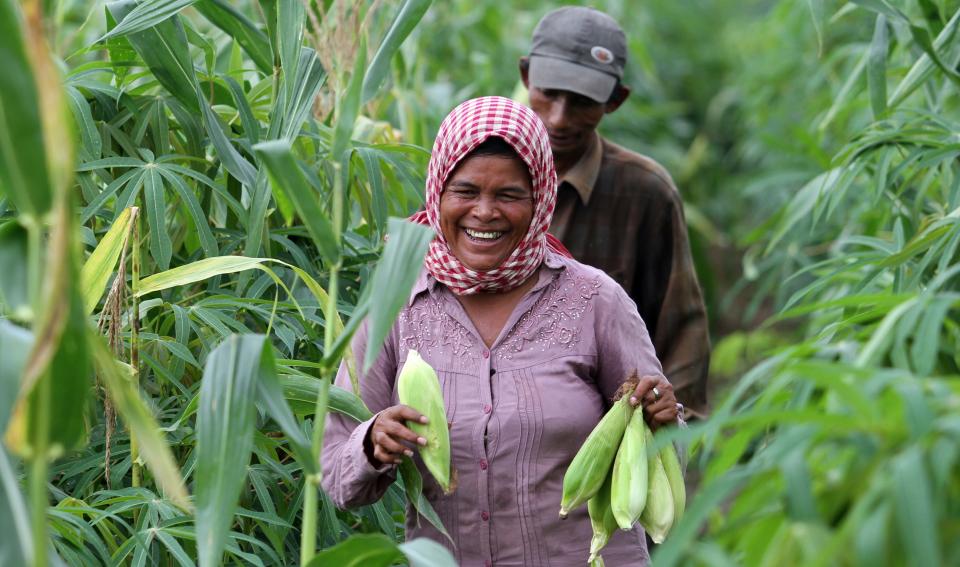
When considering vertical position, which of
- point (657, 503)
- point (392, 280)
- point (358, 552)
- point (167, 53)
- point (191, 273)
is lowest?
point (657, 503)

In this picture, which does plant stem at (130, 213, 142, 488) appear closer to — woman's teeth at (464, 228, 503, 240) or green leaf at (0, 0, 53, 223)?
woman's teeth at (464, 228, 503, 240)

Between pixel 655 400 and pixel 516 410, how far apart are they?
→ 0.75 feet

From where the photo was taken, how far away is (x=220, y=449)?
1.86m

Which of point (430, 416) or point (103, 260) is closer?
point (430, 416)

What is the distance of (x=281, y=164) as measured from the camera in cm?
190

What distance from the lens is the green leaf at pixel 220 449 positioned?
1855 millimetres

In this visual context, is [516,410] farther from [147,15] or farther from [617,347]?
[147,15]

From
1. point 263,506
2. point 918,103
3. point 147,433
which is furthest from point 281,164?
point 918,103

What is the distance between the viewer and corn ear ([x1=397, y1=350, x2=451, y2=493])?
2199mm

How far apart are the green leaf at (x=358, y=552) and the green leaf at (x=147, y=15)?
1168mm

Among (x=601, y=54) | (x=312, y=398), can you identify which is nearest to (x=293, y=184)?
(x=312, y=398)

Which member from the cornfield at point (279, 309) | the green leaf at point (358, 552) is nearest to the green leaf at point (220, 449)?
the cornfield at point (279, 309)

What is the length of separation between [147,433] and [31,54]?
1.60ft

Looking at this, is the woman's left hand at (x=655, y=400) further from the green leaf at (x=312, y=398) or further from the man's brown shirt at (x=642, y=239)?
the man's brown shirt at (x=642, y=239)
